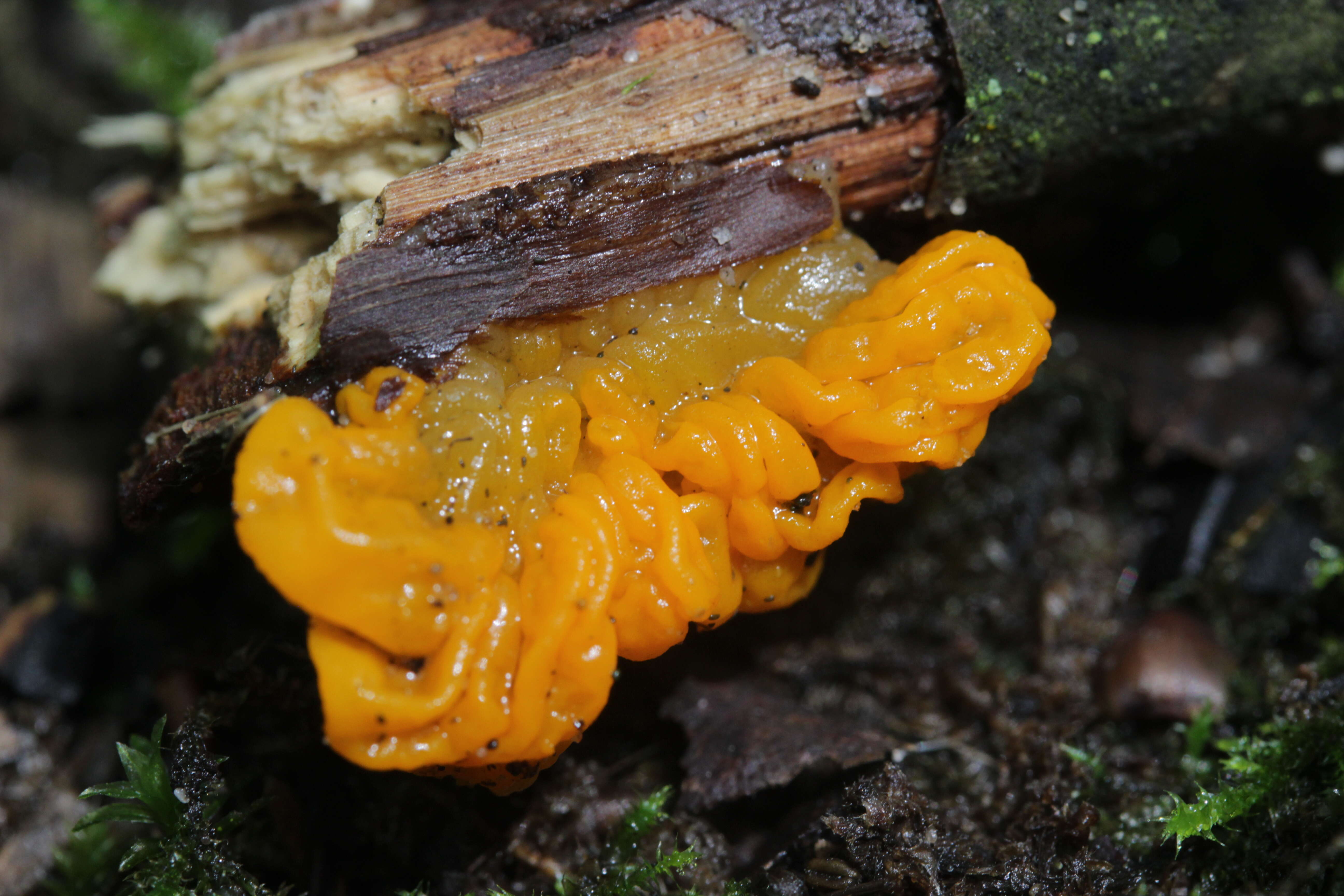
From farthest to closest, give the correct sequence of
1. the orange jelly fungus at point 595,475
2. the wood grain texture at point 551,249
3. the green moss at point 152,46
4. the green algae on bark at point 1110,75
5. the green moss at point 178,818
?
the green moss at point 152,46, the green algae on bark at point 1110,75, the green moss at point 178,818, the wood grain texture at point 551,249, the orange jelly fungus at point 595,475

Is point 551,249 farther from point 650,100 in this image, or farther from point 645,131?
point 650,100

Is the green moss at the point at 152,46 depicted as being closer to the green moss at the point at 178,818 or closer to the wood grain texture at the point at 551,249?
the wood grain texture at the point at 551,249

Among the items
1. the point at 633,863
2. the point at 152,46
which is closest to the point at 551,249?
the point at 633,863

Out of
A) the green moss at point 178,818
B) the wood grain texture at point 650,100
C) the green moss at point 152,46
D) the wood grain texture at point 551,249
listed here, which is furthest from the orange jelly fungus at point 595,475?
the green moss at point 152,46

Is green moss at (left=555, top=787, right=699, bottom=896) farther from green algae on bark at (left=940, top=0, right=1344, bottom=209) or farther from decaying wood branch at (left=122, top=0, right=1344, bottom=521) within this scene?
green algae on bark at (left=940, top=0, right=1344, bottom=209)

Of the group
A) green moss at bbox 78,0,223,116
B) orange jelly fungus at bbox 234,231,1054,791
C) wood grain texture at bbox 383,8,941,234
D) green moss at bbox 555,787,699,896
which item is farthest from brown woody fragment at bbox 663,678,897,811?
green moss at bbox 78,0,223,116

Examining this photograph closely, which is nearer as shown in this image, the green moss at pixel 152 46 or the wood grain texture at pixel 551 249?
the wood grain texture at pixel 551 249
